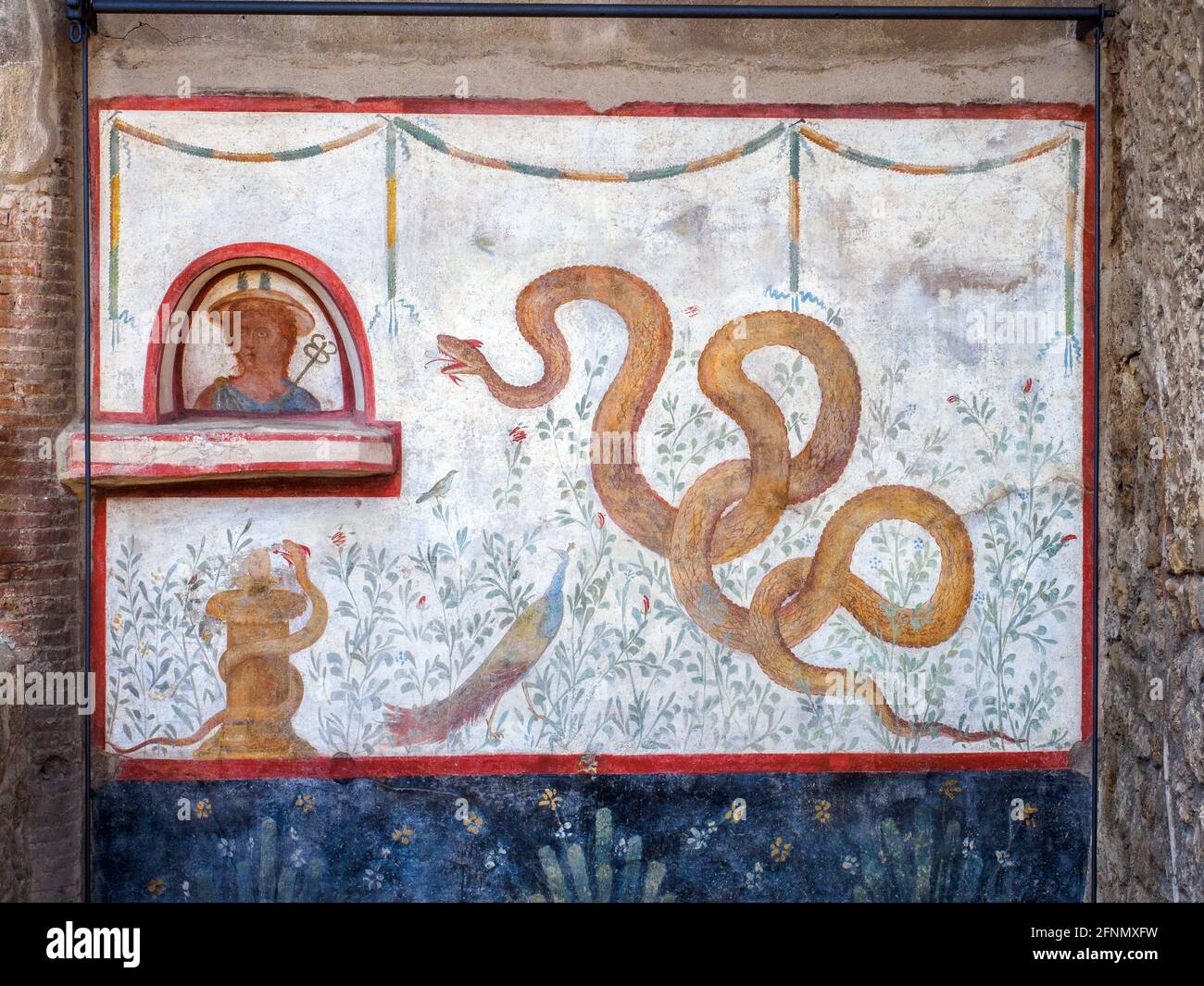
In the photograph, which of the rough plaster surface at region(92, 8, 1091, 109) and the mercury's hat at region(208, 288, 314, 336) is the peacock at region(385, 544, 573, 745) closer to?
the mercury's hat at region(208, 288, 314, 336)

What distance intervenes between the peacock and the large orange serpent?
1.21 ft

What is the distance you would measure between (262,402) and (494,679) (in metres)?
1.27

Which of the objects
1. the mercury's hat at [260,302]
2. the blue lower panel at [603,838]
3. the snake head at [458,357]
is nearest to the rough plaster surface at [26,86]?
the mercury's hat at [260,302]

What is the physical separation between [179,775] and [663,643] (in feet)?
5.67

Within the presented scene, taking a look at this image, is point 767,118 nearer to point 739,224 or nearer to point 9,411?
point 739,224

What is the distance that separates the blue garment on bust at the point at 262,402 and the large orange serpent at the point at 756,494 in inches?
20.9

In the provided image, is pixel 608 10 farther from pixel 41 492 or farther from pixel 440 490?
pixel 41 492

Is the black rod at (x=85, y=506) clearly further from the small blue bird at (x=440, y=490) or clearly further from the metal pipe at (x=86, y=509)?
the small blue bird at (x=440, y=490)

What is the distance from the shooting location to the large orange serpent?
397 centimetres

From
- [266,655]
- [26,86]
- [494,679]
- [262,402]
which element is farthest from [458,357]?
[26,86]

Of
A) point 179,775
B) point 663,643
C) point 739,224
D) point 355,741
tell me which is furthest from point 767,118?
point 179,775

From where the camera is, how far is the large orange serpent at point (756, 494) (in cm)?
397

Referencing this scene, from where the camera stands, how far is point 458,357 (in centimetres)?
395

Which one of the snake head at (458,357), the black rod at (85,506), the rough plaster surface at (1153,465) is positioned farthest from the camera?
the snake head at (458,357)
